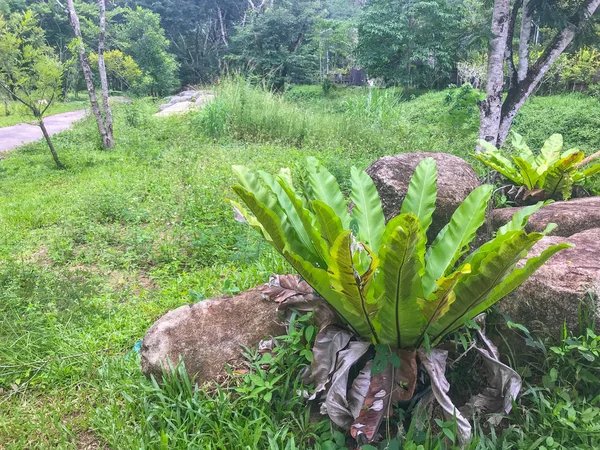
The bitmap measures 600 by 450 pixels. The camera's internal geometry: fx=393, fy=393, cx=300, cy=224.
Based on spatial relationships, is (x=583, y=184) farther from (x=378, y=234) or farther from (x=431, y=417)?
(x=431, y=417)

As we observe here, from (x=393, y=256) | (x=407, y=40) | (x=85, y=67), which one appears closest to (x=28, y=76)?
(x=85, y=67)

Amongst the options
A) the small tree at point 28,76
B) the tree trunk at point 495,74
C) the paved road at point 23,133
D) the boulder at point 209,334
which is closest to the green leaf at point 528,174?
the tree trunk at point 495,74

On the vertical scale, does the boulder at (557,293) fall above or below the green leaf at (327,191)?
below

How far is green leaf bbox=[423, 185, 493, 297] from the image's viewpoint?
1.77 meters

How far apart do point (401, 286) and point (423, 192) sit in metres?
0.69

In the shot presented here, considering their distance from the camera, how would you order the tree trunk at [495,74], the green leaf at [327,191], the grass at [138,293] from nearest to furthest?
the grass at [138,293] → the green leaf at [327,191] → the tree trunk at [495,74]

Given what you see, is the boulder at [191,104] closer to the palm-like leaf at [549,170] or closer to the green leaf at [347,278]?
the palm-like leaf at [549,170]

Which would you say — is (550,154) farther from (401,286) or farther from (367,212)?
(401,286)

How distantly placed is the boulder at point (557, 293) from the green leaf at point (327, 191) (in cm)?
87

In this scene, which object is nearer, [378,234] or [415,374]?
[415,374]

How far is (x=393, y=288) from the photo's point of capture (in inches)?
56.4

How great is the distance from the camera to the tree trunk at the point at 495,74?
15.3 ft

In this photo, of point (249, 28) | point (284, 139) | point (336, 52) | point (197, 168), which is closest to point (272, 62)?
point (249, 28)

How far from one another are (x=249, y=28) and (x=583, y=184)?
25.2 meters
